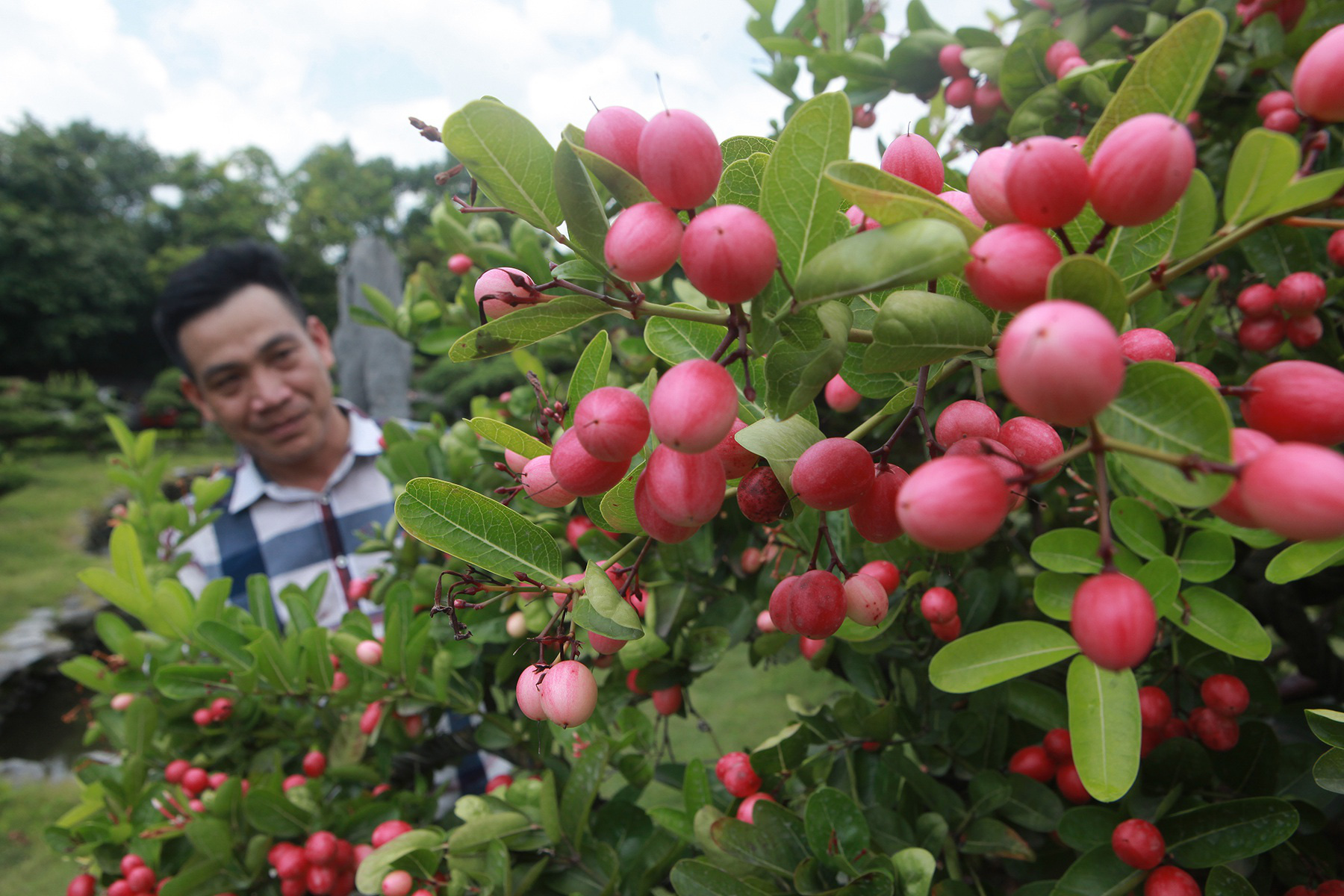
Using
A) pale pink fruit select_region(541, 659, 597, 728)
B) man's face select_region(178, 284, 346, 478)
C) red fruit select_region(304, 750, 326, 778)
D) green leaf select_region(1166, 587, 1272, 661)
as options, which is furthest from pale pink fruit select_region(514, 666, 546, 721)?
man's face select_region(178, 284, 346, 478)

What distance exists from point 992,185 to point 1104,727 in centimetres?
46

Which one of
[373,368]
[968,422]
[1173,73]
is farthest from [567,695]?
[373,368]

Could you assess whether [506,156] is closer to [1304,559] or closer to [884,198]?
[884,198]

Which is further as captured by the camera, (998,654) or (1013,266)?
(998,654)

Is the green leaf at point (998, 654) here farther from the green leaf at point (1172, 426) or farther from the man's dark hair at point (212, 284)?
the man's dark hair at point (212, 284)

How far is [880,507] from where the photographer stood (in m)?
0.53

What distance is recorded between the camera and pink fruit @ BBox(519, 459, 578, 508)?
56cm

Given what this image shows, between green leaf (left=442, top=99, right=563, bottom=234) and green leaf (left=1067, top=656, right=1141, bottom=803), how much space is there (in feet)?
1.91

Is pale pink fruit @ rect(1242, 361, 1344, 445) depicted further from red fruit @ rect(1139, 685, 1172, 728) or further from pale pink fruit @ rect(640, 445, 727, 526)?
red fruit @ rect(1139, 685, 1172, 728)

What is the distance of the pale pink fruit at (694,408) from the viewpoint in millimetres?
420

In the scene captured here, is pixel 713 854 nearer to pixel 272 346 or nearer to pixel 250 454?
pixel 272 346

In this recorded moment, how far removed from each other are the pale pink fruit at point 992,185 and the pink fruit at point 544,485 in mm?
358

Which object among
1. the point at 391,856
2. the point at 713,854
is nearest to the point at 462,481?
the point at 391,856

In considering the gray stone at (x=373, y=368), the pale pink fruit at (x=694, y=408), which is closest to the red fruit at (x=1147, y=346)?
the pale pink fruit at (x=694, y=408)
